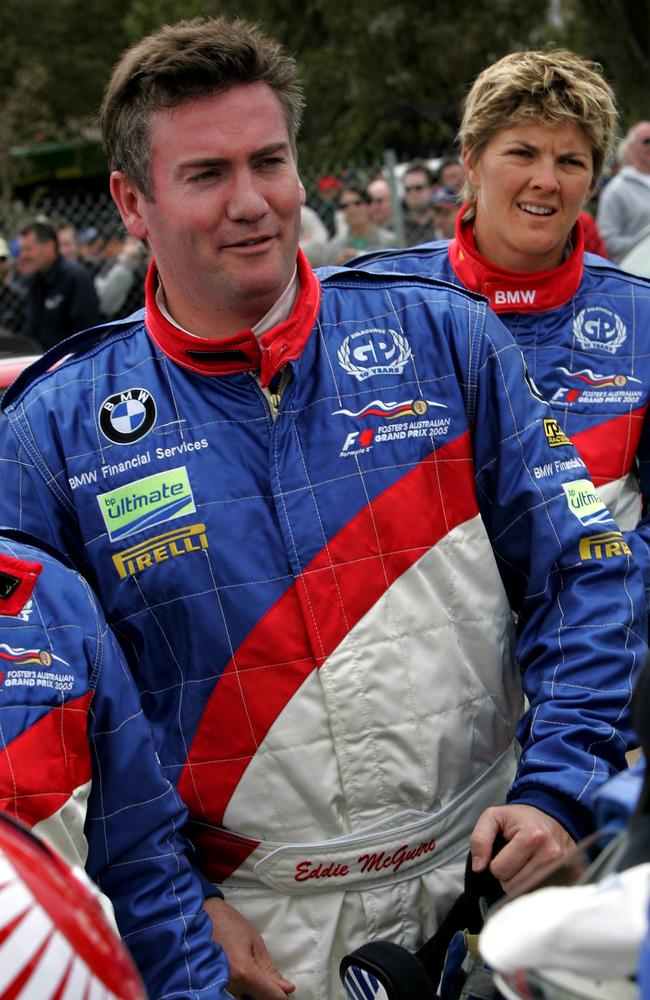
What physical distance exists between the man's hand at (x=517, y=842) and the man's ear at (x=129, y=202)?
1.24 metres

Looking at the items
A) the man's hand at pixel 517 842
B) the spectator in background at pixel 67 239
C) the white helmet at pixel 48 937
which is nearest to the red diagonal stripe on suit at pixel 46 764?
the white helmet at pixel 48 937

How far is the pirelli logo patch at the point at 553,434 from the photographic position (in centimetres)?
245

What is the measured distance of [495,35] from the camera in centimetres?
2225

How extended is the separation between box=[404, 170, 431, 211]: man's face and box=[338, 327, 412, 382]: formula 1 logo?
772 centimetres

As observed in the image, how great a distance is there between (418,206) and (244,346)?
7.94 m

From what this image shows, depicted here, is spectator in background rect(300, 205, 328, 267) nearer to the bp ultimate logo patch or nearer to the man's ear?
the man's ear

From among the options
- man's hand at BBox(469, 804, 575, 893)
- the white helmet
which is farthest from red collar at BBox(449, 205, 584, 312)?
the white helmet

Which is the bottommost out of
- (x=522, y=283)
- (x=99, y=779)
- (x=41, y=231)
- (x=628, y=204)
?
(x=99, y=779)

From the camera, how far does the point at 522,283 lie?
320 cm

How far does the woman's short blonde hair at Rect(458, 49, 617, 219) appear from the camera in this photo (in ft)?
10.5

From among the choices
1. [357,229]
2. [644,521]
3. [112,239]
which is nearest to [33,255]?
[112,239]

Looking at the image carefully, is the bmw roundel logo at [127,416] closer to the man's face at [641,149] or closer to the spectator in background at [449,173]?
the man's face at [641,149]

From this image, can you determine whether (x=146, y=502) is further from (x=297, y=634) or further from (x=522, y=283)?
(x=522, y=283)

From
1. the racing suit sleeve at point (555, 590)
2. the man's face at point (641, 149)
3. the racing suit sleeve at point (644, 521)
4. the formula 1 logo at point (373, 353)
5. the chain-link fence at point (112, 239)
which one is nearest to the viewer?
the racing suit sleeve at point (555, 590)
